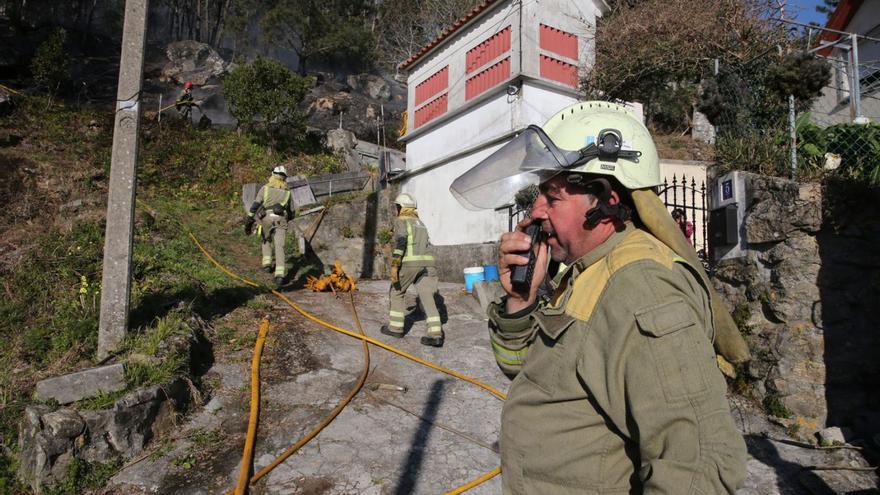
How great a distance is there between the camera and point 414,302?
376 inches

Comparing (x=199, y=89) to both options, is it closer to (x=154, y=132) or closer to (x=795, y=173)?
(x=154, y=132)

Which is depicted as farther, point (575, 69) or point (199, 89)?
point (199, 89)

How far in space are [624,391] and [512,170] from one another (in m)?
0.87

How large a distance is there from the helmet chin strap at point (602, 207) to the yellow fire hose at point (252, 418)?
3.12 metres

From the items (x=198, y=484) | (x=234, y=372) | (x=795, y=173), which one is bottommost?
(x=198, y=484)

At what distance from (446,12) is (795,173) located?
2599 centimetres

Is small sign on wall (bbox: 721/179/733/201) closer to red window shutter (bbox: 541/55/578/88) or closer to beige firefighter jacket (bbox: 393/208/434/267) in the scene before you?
beige firefighter jacket (bbox: 393/208/434/267)

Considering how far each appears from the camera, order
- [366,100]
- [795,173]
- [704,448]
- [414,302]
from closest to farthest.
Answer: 1. [704,448]
2. [795,173]
3. [414,302]
4. [366,100]

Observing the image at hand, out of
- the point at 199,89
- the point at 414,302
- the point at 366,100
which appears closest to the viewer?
the point at 414,302

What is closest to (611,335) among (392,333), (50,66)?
(392,333)

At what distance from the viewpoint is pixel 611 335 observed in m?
1.21

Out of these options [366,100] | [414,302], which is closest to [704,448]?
[414,302]

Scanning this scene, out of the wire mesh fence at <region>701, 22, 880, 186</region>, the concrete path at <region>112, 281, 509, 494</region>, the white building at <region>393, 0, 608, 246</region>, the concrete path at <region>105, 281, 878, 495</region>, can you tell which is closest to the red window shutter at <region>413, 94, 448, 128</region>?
the white building at <region>393, 0, 608, 246</region>

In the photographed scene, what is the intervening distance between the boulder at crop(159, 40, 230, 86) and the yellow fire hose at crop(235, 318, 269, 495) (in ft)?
94.8
